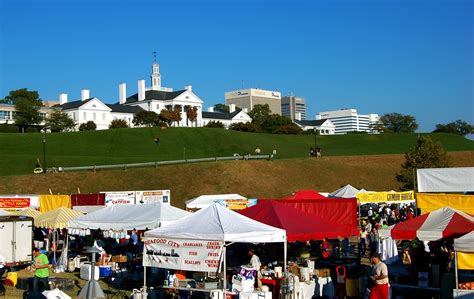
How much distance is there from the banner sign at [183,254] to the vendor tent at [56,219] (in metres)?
8.59

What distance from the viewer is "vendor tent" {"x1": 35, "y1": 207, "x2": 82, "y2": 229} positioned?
2272cm

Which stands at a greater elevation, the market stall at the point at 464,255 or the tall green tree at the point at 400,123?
the tall green tree at the point at 400,123

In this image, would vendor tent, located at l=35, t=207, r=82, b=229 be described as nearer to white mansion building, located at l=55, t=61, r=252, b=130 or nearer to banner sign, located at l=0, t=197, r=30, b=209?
banner sign, located at l=0, t=197, r=30, b=209

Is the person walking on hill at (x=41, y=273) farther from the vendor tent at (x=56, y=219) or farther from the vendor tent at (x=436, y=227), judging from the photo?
the vendor tent at (x=436, y=227)

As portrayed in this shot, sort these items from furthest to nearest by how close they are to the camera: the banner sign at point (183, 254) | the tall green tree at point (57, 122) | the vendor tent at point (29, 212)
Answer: the tall green tree at point (57, 122) < the vendor tent at point (29, 212) < the banner sign at point (183, 254)

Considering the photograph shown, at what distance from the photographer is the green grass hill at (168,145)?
7569 centimetres

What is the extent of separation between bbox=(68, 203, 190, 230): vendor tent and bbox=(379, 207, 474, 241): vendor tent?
7812 mm

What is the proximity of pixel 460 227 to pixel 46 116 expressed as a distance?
11706cm

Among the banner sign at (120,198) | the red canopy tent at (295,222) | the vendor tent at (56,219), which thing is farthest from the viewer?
the banner sign at (120,198)

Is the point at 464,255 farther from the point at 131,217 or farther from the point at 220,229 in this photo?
the point at 131,217

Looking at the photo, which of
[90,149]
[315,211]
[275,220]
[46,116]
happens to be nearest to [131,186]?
[90,149]

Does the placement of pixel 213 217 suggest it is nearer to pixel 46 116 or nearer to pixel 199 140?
pixel 199 140

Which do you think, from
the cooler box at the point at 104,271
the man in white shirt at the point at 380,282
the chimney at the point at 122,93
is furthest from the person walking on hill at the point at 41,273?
the chimney at the point at 122,93

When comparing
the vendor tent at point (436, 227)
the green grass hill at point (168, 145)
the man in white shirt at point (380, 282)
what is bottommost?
the man in white shirt at point (380, 282)
